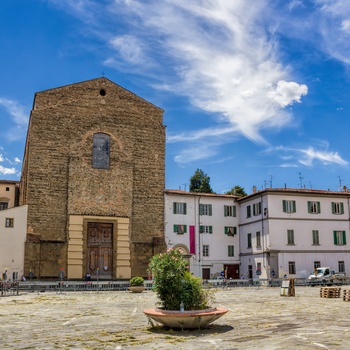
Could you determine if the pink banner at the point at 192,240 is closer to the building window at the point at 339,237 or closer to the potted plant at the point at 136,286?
the building window at the point at 339,237

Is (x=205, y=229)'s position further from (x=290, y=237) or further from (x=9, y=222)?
(x=9, y=222)

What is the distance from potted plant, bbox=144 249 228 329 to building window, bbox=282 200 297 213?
35.6 meters

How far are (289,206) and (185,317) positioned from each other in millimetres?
37382

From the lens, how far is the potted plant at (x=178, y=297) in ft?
41.8

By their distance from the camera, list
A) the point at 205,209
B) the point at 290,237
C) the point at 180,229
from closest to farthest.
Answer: the point at 290,237, the point at 180,229, the point at 205,209

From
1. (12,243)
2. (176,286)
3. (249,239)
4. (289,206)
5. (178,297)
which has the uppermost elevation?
(289,206)

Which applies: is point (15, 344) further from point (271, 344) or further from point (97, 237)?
point (97, 237)

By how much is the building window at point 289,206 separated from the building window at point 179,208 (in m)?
9.98

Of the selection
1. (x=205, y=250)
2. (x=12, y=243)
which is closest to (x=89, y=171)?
(x=12, y=243)

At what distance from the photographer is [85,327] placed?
1419cm

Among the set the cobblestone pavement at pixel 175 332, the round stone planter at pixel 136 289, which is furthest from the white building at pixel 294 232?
the cobblestone pavement at pixel 175 332

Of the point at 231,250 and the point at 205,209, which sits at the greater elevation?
the point at 205,209

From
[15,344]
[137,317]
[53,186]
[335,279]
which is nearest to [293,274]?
[335,279]

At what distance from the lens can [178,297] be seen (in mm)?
13148
